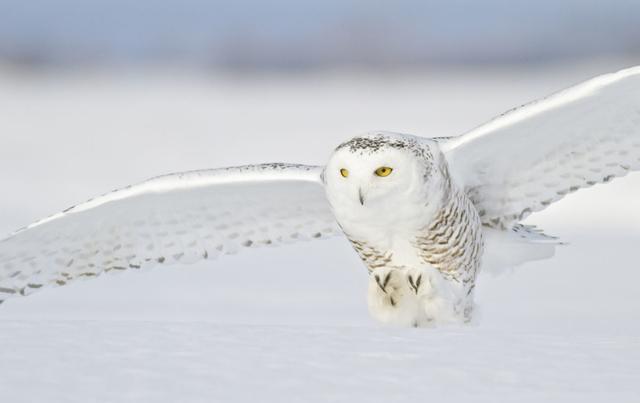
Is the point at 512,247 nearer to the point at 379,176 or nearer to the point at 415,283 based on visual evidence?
the point at 415,283

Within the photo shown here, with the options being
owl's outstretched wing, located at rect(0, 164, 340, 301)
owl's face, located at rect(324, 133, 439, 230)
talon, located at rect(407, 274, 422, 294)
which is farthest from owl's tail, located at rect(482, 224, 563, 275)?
owl's face, located at rect(324, 133, 439, 230)

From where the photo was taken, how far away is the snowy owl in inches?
158

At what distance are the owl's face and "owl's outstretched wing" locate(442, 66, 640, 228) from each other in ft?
1.09

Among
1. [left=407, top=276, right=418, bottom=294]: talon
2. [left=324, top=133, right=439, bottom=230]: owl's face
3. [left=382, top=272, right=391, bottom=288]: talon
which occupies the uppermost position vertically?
[left=324, top=133, right=439, bottom=230]: owl's face

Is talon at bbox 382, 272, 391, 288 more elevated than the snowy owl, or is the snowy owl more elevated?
the snowy owl

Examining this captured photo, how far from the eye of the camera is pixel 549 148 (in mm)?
4559

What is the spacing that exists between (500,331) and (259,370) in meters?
0.99

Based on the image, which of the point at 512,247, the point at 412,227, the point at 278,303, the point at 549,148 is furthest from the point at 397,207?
the point at 278,303

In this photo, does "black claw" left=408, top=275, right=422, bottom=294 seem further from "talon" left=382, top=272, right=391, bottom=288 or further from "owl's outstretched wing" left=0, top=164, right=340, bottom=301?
"owl's outstretched wing" left=0, top=164, right=340, bottom=301

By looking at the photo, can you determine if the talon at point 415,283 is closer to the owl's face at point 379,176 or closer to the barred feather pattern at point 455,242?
the barred feather pattern at point 455,242

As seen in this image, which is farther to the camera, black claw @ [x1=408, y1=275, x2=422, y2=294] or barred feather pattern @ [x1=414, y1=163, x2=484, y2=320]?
black claw @ [x1=408, y1=275, x2=422, y2=294]

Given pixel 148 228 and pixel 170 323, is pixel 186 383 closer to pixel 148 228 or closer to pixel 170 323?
pixel 170 323

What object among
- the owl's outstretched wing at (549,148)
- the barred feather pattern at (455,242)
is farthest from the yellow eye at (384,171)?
the owl's outstretched wing at (549,148)

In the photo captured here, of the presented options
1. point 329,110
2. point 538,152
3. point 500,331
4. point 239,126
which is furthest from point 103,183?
point 500,331
